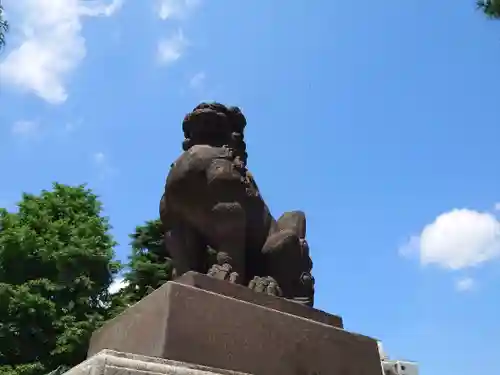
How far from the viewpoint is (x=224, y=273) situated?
11.2ft

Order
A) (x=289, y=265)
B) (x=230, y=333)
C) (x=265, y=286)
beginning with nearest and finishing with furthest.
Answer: (x=230, y=333) → (x=265, y=286) → (x=289, y=265)

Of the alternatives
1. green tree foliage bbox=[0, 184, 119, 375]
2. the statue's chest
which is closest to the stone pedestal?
the statue's chest

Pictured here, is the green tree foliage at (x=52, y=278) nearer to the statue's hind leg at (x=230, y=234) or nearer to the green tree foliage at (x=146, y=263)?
the green tree foliage at (x=146, y=263)

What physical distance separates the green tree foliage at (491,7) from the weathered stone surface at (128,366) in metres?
5.82

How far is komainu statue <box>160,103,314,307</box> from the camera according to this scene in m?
Result: 3.63

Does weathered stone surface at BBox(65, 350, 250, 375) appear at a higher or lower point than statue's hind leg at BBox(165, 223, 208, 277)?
lower

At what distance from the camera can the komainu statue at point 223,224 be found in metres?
3.63

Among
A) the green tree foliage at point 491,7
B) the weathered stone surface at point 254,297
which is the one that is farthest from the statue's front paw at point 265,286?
the green tree foliage at point 491,7

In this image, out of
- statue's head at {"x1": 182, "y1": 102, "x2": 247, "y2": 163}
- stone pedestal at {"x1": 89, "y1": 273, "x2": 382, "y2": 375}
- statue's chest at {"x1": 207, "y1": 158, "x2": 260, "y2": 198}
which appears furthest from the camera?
statue's head at {"x1": 182, "y1": 102, "x2": 247, "y2": 163}

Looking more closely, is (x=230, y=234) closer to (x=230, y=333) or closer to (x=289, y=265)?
(x=289, y=265)

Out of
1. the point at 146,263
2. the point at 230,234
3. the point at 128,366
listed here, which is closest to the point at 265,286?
the point at 230,234

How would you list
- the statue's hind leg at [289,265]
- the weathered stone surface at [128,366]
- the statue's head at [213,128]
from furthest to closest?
the statue's head at [213,128] < the statue's hind leg at [289,265] < the weathered stone surface at [128,366]

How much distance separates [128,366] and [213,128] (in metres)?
2.11

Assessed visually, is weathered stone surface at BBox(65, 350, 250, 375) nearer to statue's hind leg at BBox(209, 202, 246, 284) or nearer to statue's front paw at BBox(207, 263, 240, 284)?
statue's front paw at BBox(207, 263, 240, 284)
